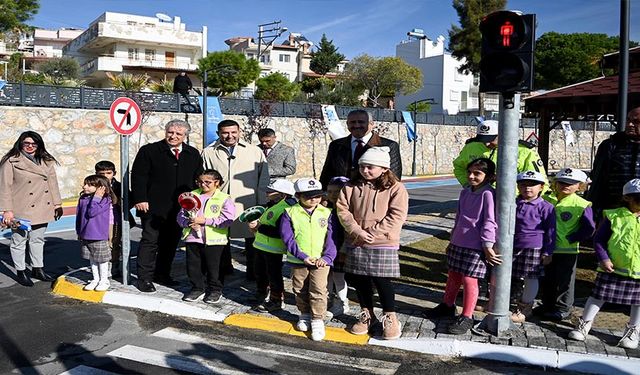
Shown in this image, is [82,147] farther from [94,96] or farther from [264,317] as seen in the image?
[264,317]

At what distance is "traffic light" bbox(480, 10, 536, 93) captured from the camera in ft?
15.8

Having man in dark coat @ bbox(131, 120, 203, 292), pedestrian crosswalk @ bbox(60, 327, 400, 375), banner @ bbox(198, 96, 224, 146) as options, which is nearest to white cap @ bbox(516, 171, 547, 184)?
pedestrian crosswalk @ bbox(60, 327, 400, 375)

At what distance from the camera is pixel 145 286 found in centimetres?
649

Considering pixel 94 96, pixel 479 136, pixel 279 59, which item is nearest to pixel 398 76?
pixel 279 59

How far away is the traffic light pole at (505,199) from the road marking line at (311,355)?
3.66 feet

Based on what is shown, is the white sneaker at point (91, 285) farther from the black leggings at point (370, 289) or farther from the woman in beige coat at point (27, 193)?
the black leggings at point (370, 289)

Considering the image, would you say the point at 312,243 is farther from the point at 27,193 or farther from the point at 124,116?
the point at 27,193

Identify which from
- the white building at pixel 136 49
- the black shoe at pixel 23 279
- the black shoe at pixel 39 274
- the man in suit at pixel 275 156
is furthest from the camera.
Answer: the white building at pixel 136 49

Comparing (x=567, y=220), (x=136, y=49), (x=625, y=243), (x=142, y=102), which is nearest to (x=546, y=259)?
(x=567, y=220)

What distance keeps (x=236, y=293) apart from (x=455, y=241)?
2594 mm

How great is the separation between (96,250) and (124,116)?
153 cm

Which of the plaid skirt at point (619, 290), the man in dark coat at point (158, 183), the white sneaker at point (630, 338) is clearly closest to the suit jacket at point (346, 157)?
the man in dark coat at point (158, 183)

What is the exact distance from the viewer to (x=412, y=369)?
4.56 meters

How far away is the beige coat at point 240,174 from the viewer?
6.61 metres
